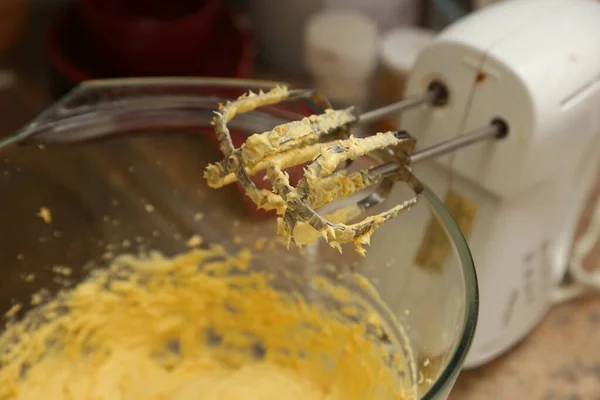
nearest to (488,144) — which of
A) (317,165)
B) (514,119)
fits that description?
(514,119)

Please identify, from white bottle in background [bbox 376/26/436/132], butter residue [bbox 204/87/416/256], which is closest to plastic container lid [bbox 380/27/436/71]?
white bottle in background [bbox 376/26/436/132]

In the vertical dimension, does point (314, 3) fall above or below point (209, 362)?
above

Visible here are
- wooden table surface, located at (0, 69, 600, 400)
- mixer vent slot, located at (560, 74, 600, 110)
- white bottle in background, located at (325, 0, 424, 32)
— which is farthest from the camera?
white bottle in background, located at (325, 0, 424, 32)

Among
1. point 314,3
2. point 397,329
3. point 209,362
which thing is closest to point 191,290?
point 209,362

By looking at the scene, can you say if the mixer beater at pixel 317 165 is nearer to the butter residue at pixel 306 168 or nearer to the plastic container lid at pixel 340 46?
the butter residue at pixel 306 168

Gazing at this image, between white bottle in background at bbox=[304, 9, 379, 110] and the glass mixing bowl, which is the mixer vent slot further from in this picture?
white bottle in background at bbox=[304, 9, 379, 110]

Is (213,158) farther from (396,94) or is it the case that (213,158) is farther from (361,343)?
(396,94)

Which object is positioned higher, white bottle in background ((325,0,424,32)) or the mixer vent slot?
the mixer vent slot

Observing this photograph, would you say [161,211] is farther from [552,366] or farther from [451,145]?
[552,366]
